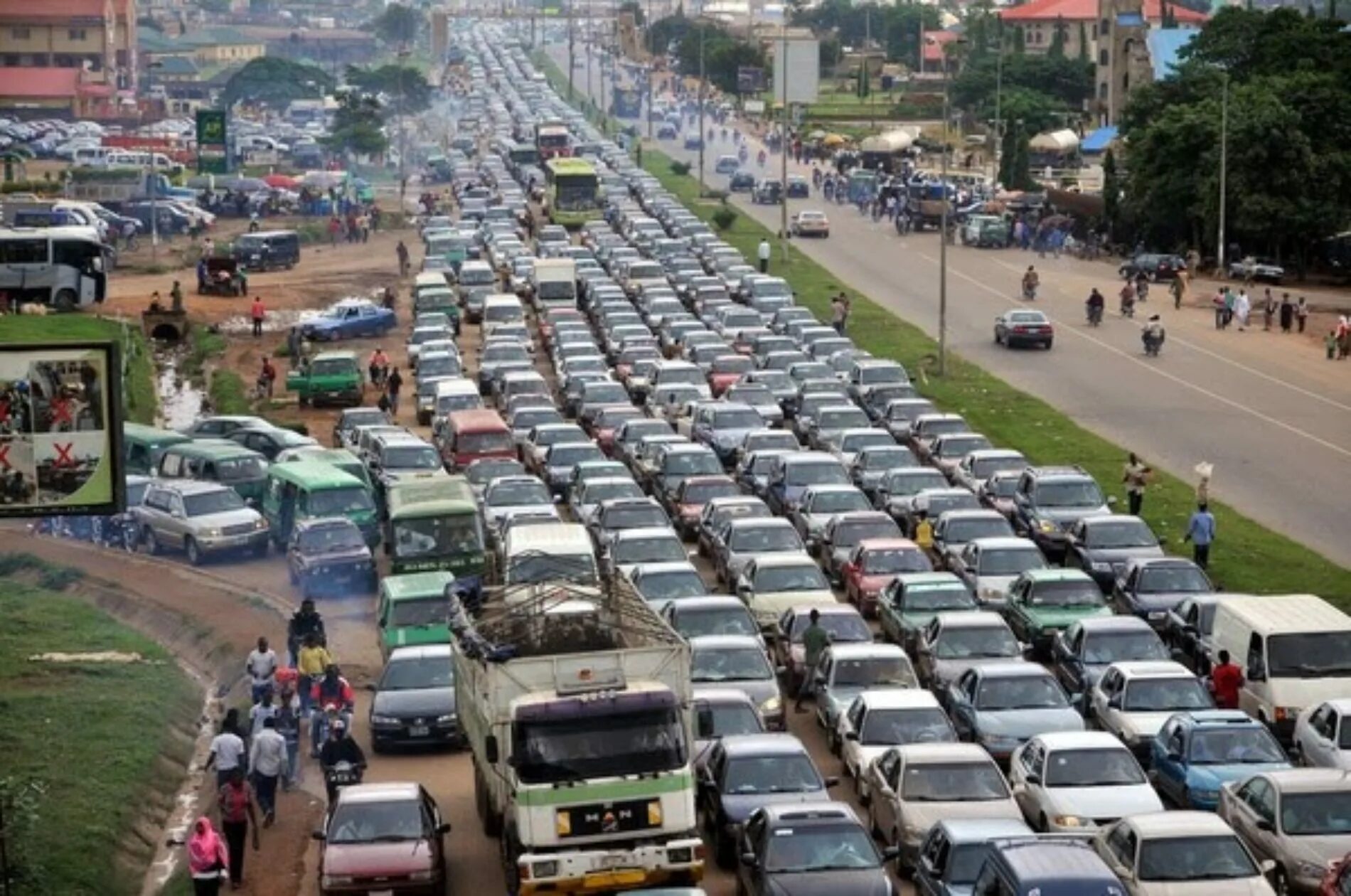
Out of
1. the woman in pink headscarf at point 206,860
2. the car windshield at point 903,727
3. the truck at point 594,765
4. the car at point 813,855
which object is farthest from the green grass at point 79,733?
the car windshield at point 903,727

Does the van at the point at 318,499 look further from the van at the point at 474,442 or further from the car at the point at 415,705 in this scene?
the car at the point at 415,705

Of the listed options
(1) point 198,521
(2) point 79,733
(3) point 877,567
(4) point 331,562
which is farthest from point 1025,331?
(2) point 79,733

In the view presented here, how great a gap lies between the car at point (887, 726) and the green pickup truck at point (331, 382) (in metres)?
34.3

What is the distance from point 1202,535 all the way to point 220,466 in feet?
54.7

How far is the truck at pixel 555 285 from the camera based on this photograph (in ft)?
255

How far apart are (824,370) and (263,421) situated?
38.5ft

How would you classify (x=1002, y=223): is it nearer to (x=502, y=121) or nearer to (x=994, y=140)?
(x=994, y=140)

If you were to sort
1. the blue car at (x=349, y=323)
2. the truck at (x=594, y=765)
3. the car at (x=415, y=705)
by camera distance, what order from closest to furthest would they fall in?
the truck at (x=594, y=765)
the car at (x=415, y=705)
the blue car at (x=349, y=323)

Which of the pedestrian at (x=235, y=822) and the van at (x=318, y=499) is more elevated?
the van at (x=318, y=499)

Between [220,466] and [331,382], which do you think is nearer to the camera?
[220,466]

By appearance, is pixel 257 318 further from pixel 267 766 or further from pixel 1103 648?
pixel 267 766

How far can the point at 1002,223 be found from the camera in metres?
105

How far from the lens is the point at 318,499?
4522 cm

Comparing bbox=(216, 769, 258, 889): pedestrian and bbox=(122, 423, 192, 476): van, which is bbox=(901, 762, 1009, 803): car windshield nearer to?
bbox=(216, 769, 258, 889): pedestrian
